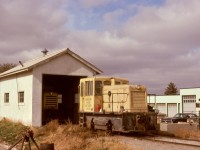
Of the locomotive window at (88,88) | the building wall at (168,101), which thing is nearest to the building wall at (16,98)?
the locomotive window at (88,88)

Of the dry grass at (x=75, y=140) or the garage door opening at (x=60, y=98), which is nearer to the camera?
the dry grass at (x=75, y=140)

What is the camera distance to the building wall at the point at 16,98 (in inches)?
985

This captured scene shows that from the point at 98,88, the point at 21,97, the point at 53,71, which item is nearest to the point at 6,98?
the point at 21,97

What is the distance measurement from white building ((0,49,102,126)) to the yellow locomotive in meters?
3.20

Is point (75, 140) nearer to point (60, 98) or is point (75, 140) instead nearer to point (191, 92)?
point (60, 98)

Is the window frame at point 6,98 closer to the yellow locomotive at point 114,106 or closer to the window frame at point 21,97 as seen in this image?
the window frame at point 21,97

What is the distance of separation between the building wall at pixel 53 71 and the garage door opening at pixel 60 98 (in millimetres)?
1713

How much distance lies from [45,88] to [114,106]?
10.00m

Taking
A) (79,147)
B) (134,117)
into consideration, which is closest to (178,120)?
(134,117)

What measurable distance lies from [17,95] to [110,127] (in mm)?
10131

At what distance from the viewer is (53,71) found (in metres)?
25.1

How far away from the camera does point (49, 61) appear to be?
2500 cm

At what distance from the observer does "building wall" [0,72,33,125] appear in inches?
985

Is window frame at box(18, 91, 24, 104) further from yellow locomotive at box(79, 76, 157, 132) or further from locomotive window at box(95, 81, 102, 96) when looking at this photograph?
locomotive window at box(95, 81, 102, 96)
